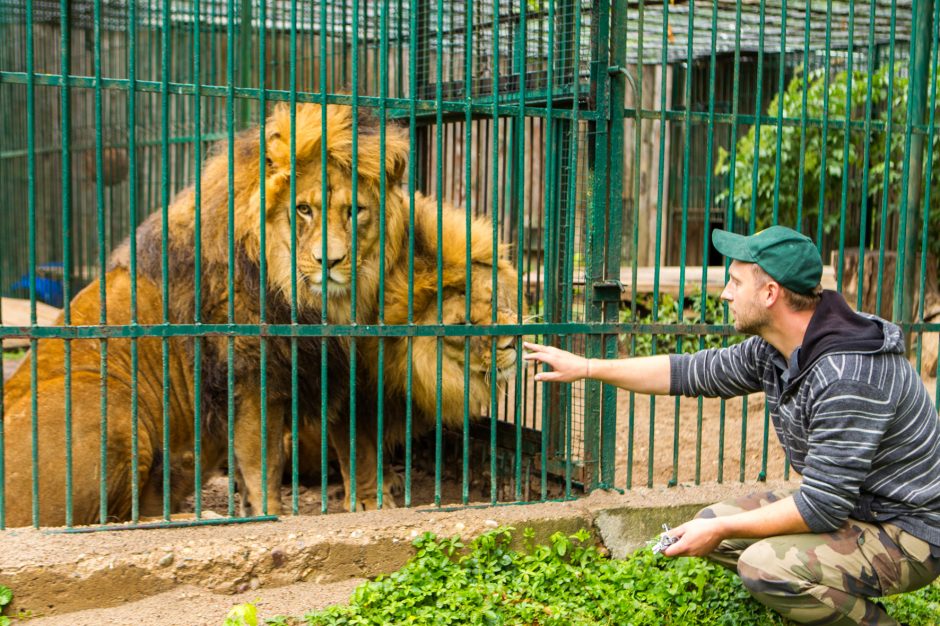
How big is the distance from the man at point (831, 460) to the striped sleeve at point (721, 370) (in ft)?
0.57

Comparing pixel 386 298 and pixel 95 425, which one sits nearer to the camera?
pixel 95 425

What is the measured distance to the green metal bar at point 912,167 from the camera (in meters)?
5.00

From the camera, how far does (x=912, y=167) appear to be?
5043 mm

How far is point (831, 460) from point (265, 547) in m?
2.08

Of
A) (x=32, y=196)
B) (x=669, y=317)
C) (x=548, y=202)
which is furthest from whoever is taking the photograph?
(x=669, y=317)

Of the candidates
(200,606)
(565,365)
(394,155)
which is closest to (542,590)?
A: (565,365)

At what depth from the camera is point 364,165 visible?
454cm

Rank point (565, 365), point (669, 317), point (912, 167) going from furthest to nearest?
point (669, 317), point (912, 167), point (565, 365)

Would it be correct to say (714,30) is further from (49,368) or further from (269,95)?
(49,368)

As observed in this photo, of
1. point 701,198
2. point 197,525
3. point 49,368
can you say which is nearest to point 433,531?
point 197,525

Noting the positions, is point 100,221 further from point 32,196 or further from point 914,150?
point 914,150

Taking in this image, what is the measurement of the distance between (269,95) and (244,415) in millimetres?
1535

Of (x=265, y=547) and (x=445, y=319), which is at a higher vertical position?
(x=445, y=319)

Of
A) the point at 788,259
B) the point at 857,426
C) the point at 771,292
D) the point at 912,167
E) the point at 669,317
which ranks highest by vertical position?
the point at 912,167
